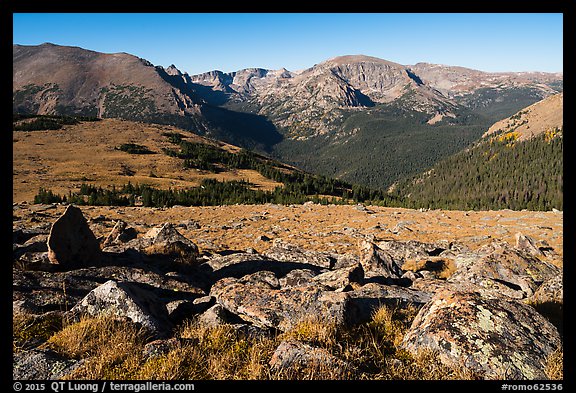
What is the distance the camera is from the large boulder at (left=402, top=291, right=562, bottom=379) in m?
5.22

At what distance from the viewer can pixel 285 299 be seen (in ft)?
27.9

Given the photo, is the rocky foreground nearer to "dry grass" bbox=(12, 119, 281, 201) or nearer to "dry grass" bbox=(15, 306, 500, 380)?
"dry grass" bbox=(15, 306, 500, 380)

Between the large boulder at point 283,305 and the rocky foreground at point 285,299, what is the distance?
33 mm

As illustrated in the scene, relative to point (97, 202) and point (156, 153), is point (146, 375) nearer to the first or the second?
point (97, 202)

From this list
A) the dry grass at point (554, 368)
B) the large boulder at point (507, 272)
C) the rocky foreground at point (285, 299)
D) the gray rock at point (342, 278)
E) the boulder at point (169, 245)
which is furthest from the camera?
the boulder at point (169, 245)

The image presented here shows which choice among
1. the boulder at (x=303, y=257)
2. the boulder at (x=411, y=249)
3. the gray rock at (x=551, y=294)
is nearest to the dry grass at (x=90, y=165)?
the boulder at (x=303, y=257)

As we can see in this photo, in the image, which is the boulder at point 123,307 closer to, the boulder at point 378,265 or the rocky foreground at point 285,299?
the rocky foreground at point 285,299

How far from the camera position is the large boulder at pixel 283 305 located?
7242 mm

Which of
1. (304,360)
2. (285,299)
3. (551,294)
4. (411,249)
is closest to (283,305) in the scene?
(285,299)

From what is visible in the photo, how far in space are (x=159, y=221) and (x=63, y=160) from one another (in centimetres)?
12236

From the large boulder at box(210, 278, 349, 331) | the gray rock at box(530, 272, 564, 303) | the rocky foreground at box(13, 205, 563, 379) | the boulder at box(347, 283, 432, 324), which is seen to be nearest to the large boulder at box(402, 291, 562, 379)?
the rocky foreground at box(13, 205, 563, 379)

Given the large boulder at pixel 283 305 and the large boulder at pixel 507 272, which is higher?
the large boulder at pixel 283 305

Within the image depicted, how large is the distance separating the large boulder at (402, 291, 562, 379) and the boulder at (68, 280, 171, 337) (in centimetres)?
559

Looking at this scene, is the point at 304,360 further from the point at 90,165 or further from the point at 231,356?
the point at 90,165
